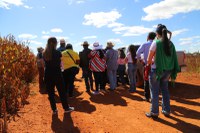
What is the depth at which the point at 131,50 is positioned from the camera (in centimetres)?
981

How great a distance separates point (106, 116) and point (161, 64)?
2.00 meters

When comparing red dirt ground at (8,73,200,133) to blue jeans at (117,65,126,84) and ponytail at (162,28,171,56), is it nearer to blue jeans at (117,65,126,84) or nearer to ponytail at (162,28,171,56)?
ponytail at (162,28,171,56)

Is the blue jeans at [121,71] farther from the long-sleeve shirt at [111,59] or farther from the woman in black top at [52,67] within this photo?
the woman in black top at [52,67]

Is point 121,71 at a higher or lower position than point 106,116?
higher

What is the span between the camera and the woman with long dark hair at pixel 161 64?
6387mm

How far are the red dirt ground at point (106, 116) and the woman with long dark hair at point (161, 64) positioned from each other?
518mm

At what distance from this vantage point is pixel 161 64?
21.0ft

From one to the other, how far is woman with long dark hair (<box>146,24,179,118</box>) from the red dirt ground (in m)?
0.52

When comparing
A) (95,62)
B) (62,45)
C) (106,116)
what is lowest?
(106,116)

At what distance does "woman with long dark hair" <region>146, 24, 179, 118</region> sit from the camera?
6387 millimetres

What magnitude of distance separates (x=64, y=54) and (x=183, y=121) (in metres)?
4.33

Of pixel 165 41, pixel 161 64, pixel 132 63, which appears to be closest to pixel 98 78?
pixel 132 63

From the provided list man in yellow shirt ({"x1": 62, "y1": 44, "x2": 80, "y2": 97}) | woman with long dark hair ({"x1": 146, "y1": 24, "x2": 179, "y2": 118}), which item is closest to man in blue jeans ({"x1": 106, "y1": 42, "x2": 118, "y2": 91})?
man in yellow shirt ({"x1": 62, "y1": 44, "x2": 80, "y2": 97})

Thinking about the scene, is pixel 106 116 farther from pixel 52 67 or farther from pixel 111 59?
pixel 111 59
